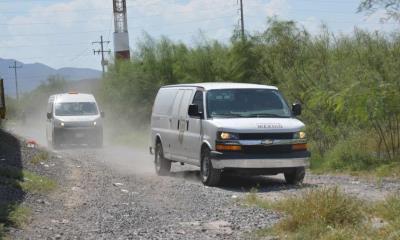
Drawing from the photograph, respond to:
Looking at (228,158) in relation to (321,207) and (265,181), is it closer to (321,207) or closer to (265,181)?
(265,181)

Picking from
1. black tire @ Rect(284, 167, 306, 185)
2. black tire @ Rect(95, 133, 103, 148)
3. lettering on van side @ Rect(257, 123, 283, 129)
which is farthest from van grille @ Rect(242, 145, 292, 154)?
black tire @ Rect(95, 133, 103, 148)

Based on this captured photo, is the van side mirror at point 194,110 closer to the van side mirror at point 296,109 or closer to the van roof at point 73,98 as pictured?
the van side mirror at point 296,109

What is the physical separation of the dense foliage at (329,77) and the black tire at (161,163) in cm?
370

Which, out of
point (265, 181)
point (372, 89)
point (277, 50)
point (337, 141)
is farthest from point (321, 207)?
point (277, 50)

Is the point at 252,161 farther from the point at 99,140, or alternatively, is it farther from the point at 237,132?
the point at 99,140

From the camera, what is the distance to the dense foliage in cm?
1239

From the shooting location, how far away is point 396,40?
18.0m

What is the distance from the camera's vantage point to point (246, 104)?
48.9 ft

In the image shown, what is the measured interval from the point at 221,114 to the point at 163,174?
3.64 metres

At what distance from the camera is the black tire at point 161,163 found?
693 inches

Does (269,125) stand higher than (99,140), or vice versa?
(269,125)

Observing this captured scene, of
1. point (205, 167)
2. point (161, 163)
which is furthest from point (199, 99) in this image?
point (161, 163)

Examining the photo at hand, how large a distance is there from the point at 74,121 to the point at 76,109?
3.82ft

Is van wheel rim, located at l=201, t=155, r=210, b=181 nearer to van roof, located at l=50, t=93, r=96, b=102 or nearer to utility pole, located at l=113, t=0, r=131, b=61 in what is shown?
van roof, located at l=50, t=93, r=96, b=102
